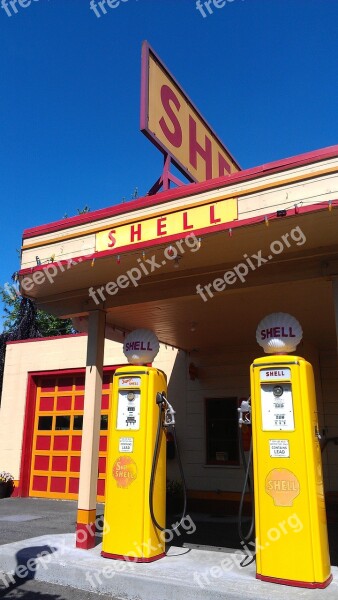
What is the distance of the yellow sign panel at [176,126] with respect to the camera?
6.26 m

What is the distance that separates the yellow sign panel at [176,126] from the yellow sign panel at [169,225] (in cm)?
145

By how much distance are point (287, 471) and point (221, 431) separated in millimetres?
5494

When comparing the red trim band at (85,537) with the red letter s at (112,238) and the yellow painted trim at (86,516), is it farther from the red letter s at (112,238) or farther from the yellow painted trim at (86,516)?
the red letter s at (112,238)

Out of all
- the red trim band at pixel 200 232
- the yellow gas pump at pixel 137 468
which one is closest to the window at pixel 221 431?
the yellow gas pump at pixel 137 468

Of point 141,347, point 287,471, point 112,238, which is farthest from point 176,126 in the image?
point 287,471

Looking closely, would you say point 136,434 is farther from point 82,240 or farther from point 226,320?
point 226,320

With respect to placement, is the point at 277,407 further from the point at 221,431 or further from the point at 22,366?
the point at 22,366

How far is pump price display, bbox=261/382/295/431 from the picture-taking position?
14.7 feet

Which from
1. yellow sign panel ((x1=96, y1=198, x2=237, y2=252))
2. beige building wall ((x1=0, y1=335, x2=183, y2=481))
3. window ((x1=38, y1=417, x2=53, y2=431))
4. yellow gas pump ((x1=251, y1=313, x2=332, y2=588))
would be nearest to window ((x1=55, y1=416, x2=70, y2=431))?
window ((x1=38, y1=417, x2=53, y2=431))

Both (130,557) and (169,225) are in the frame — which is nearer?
(130,557)

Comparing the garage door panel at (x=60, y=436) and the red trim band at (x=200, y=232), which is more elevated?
the red trim band at (x=200, y=232)

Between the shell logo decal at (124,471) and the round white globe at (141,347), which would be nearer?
the shell logo decal at (124,471)

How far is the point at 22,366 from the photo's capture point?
12.1 meters

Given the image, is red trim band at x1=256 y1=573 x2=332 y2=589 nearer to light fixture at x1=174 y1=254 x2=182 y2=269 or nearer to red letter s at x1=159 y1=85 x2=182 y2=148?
light fixture at x1=174 y1=254 x2=182 y2=269
